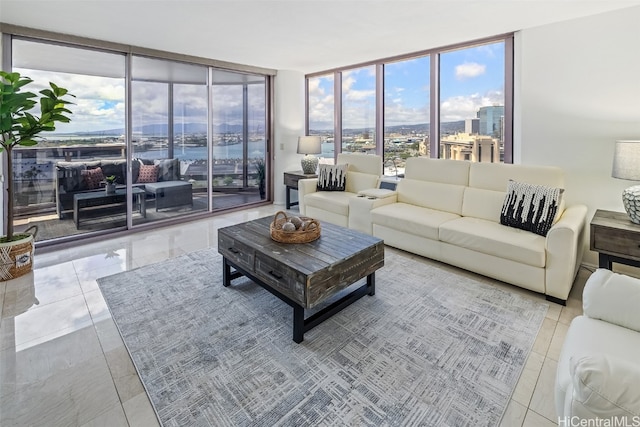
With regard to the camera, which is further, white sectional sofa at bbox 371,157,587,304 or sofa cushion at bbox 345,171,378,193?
sofa cushion at bbox 345,171,378,193

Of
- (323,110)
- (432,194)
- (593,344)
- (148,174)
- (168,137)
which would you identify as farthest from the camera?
(323,110)

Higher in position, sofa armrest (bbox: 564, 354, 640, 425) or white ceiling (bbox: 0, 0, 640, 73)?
white ceiling (bbox: 0, 0, 640, 73)

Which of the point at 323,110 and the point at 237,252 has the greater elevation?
the point at 323,110

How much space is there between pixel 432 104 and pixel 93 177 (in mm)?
4652

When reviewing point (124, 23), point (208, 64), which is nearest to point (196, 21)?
point (124, 23)

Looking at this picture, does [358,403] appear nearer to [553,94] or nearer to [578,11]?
[553,94]

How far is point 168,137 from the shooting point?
4.97 meters

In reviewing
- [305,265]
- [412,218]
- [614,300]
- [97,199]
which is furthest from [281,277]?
[97,199]

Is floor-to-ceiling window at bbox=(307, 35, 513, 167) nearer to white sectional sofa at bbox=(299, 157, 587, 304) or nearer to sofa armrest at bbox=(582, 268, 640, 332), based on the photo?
white sectional sofa at bbox=(299, 157, 587, 304)

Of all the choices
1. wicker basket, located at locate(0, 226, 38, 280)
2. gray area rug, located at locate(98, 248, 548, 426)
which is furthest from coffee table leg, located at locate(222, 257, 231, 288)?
wicker basket, located at locate(0, 226, 38, 280)

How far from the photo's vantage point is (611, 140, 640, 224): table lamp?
258 centimetres

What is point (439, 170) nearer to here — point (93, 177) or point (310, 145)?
point (310, 145)

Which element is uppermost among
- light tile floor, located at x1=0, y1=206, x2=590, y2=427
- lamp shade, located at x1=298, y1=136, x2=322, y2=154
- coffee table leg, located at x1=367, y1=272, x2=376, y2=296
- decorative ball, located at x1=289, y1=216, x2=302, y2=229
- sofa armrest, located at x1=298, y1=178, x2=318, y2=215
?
lamp shade, located at x1=298, y1=136, x2=322, y2=154

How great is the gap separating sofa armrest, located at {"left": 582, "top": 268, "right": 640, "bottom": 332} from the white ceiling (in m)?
2.54
